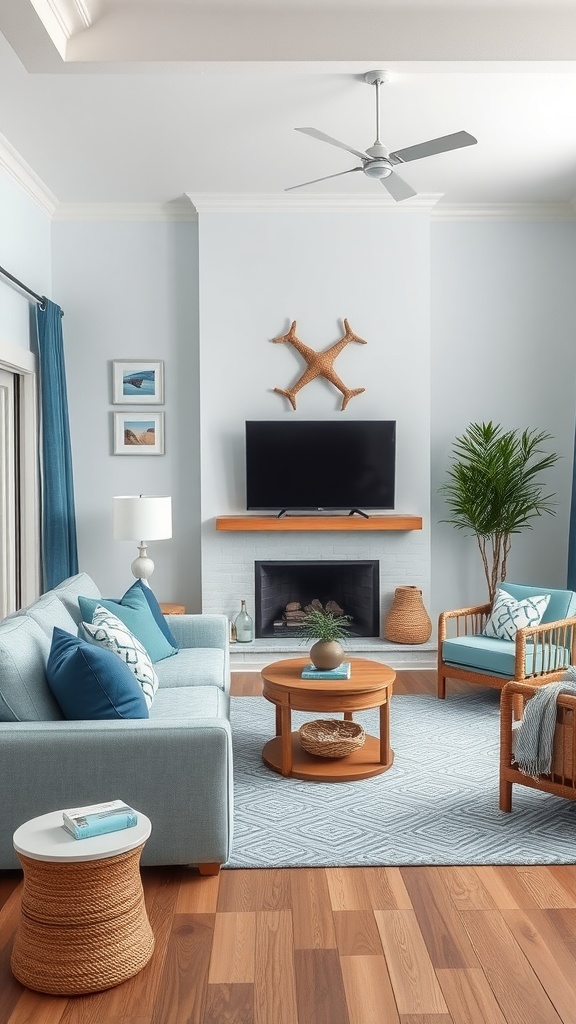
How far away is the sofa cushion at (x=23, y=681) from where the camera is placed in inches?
114

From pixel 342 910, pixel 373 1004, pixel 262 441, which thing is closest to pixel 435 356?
pixel 262 441

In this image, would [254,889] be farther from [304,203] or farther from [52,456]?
[304,203]

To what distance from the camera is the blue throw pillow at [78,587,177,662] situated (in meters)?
4.02

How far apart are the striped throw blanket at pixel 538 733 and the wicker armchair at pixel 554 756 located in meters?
0.02

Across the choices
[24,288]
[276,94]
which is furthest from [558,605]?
[24,288]

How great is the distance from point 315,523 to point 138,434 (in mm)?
1456

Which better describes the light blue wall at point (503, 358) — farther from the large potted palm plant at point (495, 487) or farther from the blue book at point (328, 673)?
the blue book at point (328, 673)

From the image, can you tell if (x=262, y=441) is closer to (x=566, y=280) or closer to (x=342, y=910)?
(x=566, y=280)

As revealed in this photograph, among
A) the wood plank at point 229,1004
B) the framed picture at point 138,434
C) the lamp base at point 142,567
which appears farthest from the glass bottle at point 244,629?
the wood plank at point 229,1004

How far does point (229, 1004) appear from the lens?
2.22 meters

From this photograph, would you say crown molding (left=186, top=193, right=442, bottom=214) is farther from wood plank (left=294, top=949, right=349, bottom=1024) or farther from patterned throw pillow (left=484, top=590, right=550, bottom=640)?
wood plank (left=294, top=949, right=349, bottom=1024)

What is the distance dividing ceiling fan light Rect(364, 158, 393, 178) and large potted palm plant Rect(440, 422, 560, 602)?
2318mm

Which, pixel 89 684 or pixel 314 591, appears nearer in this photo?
pixel 89 684

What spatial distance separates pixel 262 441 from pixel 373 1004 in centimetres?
434
